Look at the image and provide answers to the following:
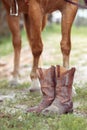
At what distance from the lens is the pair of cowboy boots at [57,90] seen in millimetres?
6191

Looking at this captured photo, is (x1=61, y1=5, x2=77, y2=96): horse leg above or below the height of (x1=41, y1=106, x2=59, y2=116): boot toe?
above

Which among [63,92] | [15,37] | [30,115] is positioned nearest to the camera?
[30,115]

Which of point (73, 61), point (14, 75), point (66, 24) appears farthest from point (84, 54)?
point (66, 24)

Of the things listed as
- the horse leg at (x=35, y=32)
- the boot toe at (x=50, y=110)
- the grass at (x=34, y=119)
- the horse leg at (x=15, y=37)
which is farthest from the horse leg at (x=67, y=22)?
the boot toe at (x=50, y=110)

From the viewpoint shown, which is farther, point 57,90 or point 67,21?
point 67,21

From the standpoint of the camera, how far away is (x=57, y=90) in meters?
6.22

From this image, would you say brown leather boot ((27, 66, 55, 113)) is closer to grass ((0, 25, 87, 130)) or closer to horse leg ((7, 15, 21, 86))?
grass ((0, 25, 87, 130))

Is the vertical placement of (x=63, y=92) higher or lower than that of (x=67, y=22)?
lower

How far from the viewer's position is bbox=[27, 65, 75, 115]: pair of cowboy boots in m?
6.19

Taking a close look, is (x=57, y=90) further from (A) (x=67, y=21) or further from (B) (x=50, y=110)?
(A) (x=67, y=21)

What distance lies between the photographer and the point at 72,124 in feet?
18.0

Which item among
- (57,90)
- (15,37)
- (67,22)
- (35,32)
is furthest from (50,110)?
(15,37)

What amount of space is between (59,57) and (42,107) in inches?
382

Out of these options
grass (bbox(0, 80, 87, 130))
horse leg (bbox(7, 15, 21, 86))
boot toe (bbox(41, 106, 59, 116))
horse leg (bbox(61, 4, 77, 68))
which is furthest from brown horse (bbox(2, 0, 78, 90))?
boot toe (bbox(41, 106, 59, 116))
